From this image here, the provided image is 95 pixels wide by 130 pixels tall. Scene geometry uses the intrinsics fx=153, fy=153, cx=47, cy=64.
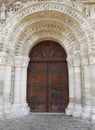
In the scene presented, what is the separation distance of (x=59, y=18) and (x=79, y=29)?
0.82m

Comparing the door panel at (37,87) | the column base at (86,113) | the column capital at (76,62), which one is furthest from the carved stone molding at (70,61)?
the column base at (86,113)

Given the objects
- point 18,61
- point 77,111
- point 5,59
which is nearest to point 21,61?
point 18,61

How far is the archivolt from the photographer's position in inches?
200

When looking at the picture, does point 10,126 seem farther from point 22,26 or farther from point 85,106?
point 22,26

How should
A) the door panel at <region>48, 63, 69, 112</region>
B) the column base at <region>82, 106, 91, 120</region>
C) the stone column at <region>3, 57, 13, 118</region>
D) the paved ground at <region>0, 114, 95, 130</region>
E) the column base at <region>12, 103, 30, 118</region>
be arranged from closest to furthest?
1. the paved ground at <region>0, 114, 95, 130</region>
2. the column base at <region>82, 106, 91, 120</region>
3. the stone column at <region>3, 57, 13, 118</region>
4. the column base at <region>12, 103, 30, 118</region>
5. the door panel at <region>48, 63, 69, 112</region>

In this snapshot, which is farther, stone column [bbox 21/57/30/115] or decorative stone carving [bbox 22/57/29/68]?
decorative stone carving [bbox 22/57/29/68]

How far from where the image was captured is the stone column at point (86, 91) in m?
4.70

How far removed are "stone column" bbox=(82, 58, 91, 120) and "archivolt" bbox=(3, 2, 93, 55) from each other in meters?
0.64

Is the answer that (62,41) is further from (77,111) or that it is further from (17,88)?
(77,111)

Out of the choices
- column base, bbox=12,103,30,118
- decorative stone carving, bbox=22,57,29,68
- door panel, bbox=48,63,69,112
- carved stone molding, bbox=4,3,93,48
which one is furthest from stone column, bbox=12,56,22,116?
door panel, bbox=48,63,69,112

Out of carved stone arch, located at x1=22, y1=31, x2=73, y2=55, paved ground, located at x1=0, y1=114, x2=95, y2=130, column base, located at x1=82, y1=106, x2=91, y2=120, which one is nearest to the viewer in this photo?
paved ground, located at x1=0, y1=114, x2=95, y2=130

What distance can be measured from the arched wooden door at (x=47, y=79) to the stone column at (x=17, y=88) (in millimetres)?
626

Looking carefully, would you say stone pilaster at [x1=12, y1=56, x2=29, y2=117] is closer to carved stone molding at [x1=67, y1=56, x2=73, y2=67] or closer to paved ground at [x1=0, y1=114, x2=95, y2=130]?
paved ground at [x1=0, y1=114, x2=95, y2=130]

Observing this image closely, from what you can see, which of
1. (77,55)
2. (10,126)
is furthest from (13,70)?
(77,55)
